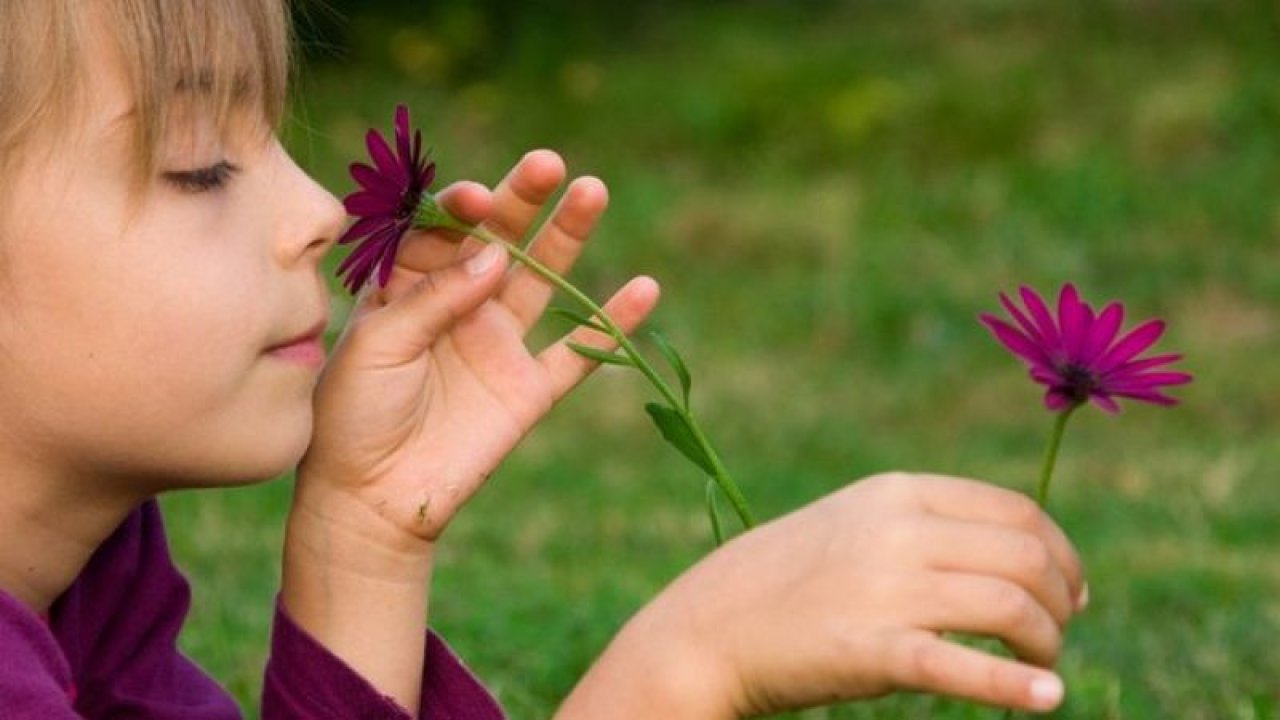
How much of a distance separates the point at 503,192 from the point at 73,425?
1.55 feet

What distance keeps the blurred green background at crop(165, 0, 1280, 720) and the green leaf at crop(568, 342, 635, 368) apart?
952mm

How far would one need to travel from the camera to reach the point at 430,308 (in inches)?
89.8

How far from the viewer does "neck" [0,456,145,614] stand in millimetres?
2170

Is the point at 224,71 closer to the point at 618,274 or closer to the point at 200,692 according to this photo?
the point at 200,692

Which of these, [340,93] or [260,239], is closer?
[260,239]

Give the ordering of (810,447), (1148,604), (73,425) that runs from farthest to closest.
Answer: (810,447), (1148,604), (73,425)

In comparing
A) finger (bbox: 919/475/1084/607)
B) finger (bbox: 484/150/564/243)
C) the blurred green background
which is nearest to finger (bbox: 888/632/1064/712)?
finger (bbox: 919/475/1084/607)

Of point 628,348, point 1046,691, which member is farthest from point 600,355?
point 1046,691

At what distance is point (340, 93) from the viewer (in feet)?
32.7

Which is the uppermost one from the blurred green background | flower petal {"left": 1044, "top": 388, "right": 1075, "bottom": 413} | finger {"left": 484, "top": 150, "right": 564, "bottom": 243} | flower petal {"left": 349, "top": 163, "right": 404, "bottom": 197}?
the blurred green background

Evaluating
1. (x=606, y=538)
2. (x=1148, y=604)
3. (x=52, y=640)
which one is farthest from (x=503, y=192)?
(x=606, y=538)

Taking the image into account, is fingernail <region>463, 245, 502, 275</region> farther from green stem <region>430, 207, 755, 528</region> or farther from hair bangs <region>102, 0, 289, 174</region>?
hair bangs <region>102, 0, 289, 174</region>

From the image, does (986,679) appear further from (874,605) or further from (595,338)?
(595,338)

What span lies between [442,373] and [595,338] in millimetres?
174
